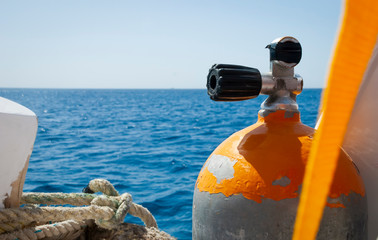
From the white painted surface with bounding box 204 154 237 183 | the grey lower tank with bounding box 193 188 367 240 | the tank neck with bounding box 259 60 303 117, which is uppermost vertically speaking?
the tank neck with bounding box 259 60 303 117

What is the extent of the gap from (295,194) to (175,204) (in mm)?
5230

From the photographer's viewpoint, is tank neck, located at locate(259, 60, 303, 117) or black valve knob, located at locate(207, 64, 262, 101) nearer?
black valve knob, located at locate(207, 64, 262, 101)

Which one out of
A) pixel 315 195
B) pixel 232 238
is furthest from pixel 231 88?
pixel 315 195

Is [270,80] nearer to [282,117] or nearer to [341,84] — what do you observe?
[282,117]

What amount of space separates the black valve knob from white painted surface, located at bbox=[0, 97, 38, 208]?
872 mm

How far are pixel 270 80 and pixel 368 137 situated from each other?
0.45 meters

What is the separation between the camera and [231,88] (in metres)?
1.33

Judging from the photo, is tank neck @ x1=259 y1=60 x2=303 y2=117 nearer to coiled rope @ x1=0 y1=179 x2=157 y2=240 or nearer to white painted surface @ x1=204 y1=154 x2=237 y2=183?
white painted surface @ x1=204 y1=154 x2=237 y2=183

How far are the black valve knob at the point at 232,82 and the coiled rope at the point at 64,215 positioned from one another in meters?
1.07

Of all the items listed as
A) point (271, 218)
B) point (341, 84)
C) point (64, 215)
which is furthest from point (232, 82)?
point (64, 215)

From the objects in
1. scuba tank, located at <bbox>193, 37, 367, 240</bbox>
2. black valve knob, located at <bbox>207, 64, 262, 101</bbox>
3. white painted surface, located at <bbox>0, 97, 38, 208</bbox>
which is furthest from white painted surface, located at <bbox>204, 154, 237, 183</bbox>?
white painted surface, located at <bbox>0, 97, 38, 208</bbox>

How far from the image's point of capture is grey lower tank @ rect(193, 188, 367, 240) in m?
1.25

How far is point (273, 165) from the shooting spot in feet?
4.22

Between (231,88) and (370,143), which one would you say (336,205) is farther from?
(231,88)
